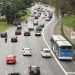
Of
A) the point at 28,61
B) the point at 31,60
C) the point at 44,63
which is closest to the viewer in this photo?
the point at 44,63

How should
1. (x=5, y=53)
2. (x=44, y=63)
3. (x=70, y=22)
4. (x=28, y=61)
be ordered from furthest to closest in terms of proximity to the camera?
(x=70, y=22)
(x=5, y=53)
(x=28, y=61)
(x=44, y=63)

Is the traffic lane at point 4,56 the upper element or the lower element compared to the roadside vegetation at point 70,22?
upper

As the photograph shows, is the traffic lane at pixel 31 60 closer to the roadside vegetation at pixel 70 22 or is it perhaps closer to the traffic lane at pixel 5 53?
the traffic lane at pixel 5 53

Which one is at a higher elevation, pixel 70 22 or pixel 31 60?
Result: pixel 31 60

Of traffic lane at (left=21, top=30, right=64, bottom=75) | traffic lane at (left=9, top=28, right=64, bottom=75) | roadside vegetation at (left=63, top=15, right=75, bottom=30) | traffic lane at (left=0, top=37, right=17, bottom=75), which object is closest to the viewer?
traffic lane at (left=21, top=30, right=64, bottom=75)

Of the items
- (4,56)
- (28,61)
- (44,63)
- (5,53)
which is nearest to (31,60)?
(28,61)

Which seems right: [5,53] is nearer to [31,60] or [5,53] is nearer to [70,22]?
[31,60]

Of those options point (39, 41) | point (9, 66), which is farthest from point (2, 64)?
point (39, 41)

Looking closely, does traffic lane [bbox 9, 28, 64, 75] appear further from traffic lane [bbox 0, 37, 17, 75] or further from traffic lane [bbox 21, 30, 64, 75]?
traffic lane [bbox 0, 37, 17, 75]

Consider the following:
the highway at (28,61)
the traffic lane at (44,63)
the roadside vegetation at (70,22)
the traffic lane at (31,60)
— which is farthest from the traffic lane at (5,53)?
the roadside vegetation at (70,22)

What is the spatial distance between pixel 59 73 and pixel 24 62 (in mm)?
11847

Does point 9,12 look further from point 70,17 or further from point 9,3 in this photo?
point 70,17

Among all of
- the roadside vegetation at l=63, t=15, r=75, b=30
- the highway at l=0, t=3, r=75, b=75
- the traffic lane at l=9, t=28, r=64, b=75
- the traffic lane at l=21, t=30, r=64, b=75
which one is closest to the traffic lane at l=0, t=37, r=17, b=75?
the highway at l=0, t=3, r=75, b=75

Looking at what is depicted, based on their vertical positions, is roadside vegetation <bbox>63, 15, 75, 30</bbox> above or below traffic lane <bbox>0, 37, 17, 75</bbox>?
below
